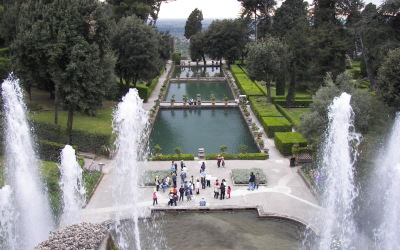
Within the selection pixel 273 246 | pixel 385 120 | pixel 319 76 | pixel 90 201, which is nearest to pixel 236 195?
pixel 273 246

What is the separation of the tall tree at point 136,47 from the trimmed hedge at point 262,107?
11717mm

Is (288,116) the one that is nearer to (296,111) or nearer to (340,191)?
(296,111)

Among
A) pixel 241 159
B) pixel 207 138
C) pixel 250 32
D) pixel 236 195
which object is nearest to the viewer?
pixel 236 195

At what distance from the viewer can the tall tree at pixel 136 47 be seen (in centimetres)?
4509

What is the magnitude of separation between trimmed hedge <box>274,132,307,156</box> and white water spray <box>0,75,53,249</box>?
16569mm

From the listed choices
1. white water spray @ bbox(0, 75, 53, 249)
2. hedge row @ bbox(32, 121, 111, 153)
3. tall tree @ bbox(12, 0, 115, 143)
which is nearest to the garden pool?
white water spray @ bbox(0, 75, 53, 249)

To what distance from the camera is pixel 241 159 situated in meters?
29.5

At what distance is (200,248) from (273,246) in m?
3.26

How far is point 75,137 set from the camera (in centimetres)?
3128

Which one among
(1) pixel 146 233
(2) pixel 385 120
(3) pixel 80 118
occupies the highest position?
(2) pixel 385 120

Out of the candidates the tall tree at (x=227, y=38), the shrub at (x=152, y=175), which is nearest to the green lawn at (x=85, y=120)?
the shrub at (x=152, y=175)

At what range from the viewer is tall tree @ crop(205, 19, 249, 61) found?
73125 mm

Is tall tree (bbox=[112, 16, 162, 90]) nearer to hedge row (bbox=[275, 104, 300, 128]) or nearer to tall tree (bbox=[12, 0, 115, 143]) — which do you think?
tall tree (bbox=[12, 0, 115, 143])

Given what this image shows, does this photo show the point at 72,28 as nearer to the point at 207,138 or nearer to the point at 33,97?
the point at 207,138
